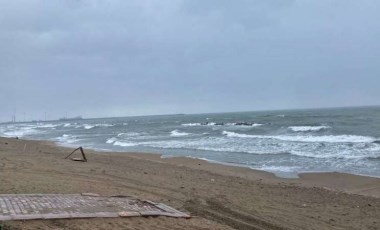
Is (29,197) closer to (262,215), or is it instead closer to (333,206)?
(262,215)

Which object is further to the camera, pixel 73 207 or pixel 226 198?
pixel 226 198

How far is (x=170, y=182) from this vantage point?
1245 cm

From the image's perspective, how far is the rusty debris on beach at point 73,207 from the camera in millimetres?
6374

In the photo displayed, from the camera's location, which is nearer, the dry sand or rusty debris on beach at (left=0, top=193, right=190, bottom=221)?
rusty debris on beach at (left=0, top=193, right=190, bottom=221)

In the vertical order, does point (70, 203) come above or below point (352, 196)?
above

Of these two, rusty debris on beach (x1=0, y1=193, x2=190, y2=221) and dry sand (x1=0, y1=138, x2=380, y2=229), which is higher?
rusty debris on beach (x1=0, y1=193, x2=190, y2=221)

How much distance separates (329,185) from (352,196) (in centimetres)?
239

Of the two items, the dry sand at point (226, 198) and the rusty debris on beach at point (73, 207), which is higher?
the rusty debris on beach at point (73, 207)

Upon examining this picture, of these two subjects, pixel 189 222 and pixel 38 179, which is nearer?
pixel 189 222

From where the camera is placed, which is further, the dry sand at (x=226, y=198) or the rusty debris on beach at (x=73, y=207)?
the dry sand at (x=226, y=198)

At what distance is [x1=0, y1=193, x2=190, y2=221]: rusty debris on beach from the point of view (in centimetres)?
637

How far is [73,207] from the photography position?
23.2 ft

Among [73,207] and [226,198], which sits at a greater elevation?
[73,207]

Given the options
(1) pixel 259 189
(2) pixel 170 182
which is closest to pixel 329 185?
(1) pixel 259 189
